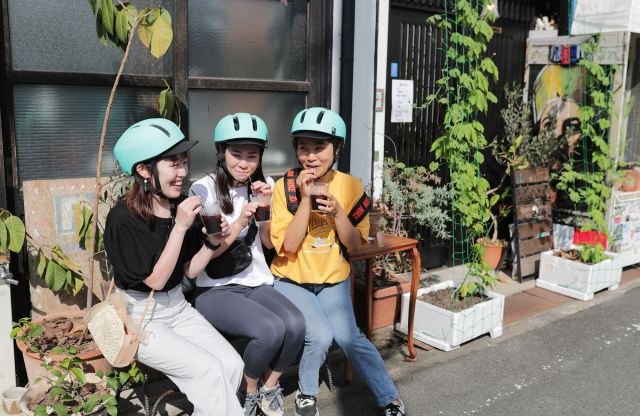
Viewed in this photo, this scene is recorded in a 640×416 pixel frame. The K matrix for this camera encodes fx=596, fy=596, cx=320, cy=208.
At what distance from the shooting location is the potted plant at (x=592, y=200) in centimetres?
622

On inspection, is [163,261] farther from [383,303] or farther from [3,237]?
[383,303]

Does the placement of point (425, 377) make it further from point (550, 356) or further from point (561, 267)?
point (561, 267)

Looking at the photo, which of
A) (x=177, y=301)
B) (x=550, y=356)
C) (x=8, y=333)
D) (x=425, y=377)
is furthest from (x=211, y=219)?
(x=550, y=356)

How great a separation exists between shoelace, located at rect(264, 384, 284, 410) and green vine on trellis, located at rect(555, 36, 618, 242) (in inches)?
164

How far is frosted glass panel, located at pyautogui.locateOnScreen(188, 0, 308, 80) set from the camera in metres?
4.61

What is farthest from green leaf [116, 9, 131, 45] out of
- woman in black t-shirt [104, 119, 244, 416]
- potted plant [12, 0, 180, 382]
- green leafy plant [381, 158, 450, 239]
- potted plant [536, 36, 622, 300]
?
potted plant [536, 36, 622, 300]

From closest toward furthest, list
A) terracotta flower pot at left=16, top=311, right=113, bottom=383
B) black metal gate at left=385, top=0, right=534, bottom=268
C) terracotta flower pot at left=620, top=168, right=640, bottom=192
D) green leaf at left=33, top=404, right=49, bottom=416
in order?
green leaf at left=33, top=404, right=49, bottom=416 < terracotta flower pot at left=16, top=311, right=113, bottom=383 < black metal gate at left=385, top=0, right=534, bottom=268 < terracotta flower pot at left=620, top=168, right=640, bottom=192

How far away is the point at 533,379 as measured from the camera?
4410 millimetres

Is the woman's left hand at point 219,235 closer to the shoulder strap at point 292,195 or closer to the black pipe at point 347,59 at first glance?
the shoulder strap at point 292,195

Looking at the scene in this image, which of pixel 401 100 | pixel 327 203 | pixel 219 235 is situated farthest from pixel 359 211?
pixel 401 100

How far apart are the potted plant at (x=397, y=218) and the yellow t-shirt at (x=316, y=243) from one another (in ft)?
3.87

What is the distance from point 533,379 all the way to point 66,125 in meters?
3.79

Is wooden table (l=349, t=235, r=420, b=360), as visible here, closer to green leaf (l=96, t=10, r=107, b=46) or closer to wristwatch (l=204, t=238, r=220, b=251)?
wristwatch (l=204, t=238, r=220, b=251)

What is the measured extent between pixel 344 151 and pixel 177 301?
2.73 metres
